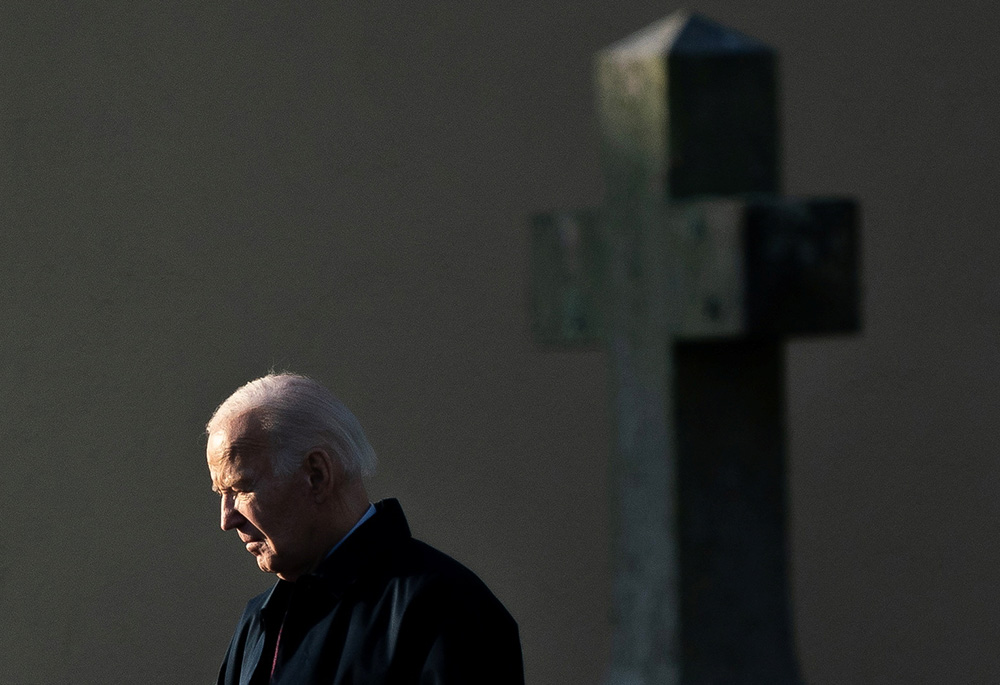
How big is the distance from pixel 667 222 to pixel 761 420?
0.87 ft

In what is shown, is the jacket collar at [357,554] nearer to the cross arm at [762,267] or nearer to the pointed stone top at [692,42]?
the cross arm at [762,267]

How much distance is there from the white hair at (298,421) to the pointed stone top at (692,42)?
40.7 inches

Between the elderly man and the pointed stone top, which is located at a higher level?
the pointed stone top

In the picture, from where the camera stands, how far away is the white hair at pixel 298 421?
9.73 ft

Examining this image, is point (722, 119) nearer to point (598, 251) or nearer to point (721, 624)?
point (598, 251)

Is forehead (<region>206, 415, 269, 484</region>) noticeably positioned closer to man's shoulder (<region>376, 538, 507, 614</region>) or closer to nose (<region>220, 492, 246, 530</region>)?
nose (<region>220, 492, 246, 530</region>)

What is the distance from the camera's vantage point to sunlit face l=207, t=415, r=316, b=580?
2.95 metres

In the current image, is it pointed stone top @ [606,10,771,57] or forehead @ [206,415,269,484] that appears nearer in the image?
pointed stone top @ [606,10,771,57]

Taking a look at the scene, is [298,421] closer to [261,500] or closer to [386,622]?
[261,500]

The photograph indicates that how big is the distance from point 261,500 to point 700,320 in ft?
3.49

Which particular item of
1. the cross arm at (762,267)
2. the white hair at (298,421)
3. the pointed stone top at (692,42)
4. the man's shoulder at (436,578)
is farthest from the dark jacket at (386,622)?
the pointed stone top at (692,42)

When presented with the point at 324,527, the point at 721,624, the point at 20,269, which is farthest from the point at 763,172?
the point at 20,269

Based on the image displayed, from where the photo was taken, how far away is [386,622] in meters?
2.87

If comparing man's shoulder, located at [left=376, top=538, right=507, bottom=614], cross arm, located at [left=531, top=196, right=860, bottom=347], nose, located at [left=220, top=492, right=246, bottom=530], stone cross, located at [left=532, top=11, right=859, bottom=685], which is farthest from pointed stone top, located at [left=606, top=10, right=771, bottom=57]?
nose, located at [left=220, top=492, right=246, bottom=530]
